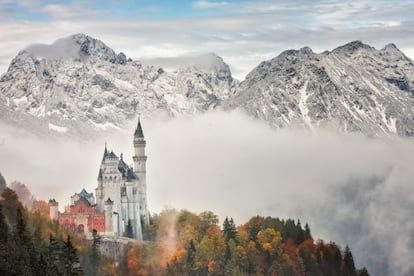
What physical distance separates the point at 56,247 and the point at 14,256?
3644 cm

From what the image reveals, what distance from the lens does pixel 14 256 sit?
16312cm

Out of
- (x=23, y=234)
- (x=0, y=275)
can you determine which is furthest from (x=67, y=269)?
(x=0, y=275)

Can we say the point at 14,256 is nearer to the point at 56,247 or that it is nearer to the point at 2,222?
the point at 2,222

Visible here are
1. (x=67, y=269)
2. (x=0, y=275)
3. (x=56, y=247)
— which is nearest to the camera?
(x=0, y=275)

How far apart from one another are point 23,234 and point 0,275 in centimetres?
2409

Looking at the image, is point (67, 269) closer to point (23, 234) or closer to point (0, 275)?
point (23, 234)

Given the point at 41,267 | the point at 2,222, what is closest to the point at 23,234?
the point at 2,222

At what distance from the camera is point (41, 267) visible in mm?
166000

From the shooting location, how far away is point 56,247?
199500 mm

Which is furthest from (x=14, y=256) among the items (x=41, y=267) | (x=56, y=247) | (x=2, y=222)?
(x=56, y=247)

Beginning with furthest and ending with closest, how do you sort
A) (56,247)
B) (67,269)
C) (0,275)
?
1. (56,247)
2. (67,269)
3. (0,275)

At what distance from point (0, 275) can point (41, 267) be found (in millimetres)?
10216

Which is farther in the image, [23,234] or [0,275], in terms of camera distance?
[23,234]

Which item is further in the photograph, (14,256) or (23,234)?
(23,234)
